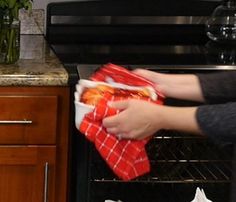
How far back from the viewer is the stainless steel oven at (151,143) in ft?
5.74

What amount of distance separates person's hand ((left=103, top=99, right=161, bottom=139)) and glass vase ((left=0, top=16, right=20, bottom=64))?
2.20 feet

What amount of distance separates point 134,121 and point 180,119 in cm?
10

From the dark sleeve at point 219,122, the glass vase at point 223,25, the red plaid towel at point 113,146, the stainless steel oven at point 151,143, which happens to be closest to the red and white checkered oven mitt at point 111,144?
the red plaid towel at point 113,146

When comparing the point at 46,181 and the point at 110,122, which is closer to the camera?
the point at 110,122

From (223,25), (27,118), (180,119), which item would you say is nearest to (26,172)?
(27,118)

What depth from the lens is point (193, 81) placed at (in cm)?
140

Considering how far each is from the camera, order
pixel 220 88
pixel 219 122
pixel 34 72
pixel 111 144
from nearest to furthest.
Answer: pixel 219 122 → pixel 111 144 → pixel 220 88 → pixel 34 72

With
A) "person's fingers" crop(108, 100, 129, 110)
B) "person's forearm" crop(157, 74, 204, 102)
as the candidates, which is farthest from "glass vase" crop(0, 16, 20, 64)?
"person's fingers" crop(108, 100, 129, 110)

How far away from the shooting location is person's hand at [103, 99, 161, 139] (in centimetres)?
117

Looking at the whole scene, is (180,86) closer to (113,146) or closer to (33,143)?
(113,146)

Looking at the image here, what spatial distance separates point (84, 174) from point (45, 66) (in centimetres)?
36

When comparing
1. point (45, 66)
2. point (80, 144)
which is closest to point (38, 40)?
point (45, 66)

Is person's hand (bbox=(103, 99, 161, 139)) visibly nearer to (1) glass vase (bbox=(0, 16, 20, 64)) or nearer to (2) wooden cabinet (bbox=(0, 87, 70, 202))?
(2) wooden cabinet (bbox=(0, 87, 70, 202))

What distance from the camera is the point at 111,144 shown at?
1.19 meters
